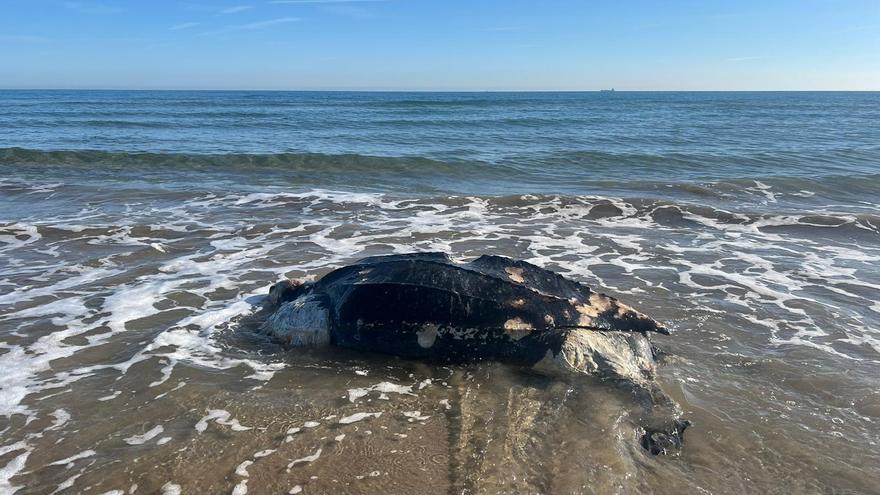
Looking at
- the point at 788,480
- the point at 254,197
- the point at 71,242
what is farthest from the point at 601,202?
the point at 71,242

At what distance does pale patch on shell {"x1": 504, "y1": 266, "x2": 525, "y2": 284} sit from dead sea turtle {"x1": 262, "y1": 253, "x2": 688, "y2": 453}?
1 centimetres

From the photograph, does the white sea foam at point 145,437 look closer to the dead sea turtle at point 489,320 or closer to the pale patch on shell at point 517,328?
the dead sea turtle at point 489,320

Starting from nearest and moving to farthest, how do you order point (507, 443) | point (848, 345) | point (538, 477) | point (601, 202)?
point (538, 477), point (507, 443), point (848, 345), point (601, 202)

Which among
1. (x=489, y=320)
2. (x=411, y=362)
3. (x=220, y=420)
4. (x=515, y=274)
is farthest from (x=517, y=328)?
(x=220, y=420)

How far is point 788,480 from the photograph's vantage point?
141 inches

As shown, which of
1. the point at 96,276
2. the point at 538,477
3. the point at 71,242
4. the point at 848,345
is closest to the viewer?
the point at 538,477

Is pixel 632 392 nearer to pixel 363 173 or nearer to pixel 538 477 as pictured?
pixel 538 477

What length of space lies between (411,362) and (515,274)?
51.9 inches

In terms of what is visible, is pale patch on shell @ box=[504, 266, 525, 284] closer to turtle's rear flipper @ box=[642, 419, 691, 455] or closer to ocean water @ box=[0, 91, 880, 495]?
ocean water @ box=[0, 91, 880, 495]

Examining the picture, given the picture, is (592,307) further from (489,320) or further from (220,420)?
(220,420)

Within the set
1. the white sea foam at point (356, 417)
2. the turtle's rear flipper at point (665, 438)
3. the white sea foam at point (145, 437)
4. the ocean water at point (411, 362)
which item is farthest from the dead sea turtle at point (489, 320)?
the white sea foam at point (145, 437)

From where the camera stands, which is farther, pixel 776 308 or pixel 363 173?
pixel 363 173

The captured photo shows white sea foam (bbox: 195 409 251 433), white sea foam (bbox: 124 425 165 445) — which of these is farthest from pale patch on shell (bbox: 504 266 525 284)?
white sea foam (bbox: 124 425 165 445)

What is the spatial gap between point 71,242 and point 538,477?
29.5 feet
